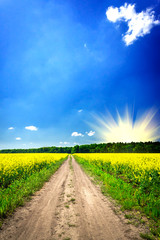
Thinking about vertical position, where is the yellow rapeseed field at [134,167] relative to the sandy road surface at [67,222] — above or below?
above

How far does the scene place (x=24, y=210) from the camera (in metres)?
4.92

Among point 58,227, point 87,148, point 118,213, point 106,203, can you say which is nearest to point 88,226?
point 58,227

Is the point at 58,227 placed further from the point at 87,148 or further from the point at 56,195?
the point at 87,148

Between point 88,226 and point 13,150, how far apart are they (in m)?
165

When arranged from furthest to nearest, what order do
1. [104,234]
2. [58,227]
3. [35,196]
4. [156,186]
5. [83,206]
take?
[156,186] → [35,196] → [83,206] → [58,227] → [104,234]

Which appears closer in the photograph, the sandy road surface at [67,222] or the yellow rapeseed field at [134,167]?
the sandy road surface at [67,222]

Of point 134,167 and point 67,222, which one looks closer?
point 67,222

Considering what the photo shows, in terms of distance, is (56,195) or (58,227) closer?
(58,227)

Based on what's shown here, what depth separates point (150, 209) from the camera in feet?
16.1

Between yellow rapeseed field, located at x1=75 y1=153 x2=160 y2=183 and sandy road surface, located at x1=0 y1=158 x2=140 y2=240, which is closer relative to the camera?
sandy road surface, located at x1=0 y1=158 x2=140 y2=240

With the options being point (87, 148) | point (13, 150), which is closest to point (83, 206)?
point (87, 148)

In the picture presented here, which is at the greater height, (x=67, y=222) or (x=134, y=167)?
(x=134, y=167)

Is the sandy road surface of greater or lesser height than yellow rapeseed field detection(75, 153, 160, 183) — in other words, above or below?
below

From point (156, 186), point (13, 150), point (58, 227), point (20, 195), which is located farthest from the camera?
point (13, 150)
